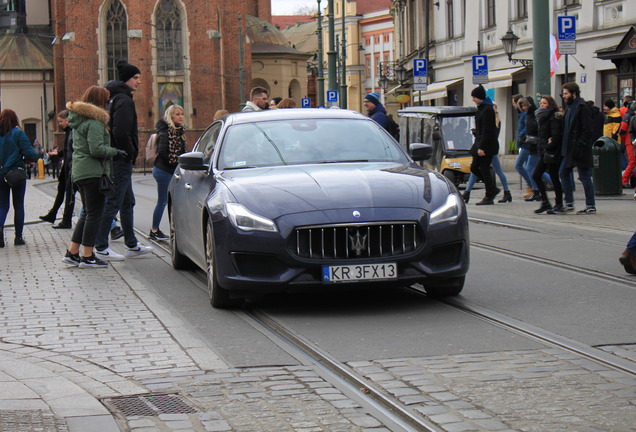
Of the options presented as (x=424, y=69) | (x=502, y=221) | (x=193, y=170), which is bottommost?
(x=502, y=221)

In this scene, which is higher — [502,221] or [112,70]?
[112,70]

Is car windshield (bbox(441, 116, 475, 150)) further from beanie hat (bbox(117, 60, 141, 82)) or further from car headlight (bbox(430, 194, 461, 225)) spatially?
car headlight (bbox(430, 194, 461, 225))

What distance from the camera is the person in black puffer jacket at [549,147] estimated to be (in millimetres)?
16500

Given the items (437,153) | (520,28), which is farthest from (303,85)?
(437,153)

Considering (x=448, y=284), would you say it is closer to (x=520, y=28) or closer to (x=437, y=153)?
(x=437, y=153)

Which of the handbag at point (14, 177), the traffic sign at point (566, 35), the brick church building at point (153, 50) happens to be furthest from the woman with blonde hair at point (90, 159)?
the brick church building at point (153, 50)

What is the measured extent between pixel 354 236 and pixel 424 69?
24.7 metres

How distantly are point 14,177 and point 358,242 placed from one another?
773 cm

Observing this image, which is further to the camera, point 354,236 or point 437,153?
point 437,153

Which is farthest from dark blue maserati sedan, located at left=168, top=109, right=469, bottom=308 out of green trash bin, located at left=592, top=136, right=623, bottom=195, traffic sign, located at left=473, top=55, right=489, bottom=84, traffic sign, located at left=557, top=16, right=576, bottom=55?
traffic sign, located at left=473, top=55, right=489, bottom=84

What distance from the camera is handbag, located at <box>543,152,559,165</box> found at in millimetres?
16406

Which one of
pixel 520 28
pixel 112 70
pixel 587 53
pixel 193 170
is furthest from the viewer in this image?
pixel 112 70

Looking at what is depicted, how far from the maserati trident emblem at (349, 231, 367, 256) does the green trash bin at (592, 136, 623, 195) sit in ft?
42.4

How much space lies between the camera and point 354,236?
7.75 meters
